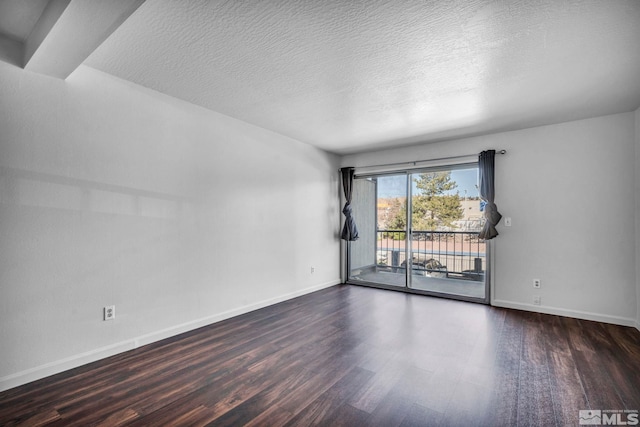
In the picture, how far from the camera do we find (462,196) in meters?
4.70

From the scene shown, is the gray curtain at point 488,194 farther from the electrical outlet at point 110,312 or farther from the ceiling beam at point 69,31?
the electrical outlet at point 110,312

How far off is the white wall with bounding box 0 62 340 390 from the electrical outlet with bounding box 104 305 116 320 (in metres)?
0.04

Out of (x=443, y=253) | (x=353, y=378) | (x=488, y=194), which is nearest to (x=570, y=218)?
(x=488, y=194)

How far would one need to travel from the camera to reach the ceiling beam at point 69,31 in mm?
1625

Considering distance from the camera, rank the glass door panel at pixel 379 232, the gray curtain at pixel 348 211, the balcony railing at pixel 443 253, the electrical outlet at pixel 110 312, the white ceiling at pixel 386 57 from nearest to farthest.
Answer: the white ceiling at pixel 386 57 → the electrical outlet at pixel 110 312 → the balcony railing at pixel 443 253 → the glass door panel at pixel 379 232 → the gray curtain at pixel 348 211

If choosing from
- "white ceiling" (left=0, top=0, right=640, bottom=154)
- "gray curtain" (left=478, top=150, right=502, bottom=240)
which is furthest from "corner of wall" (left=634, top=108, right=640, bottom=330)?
"gray curtain" (left=478, top=150, right=502, bottom=240)

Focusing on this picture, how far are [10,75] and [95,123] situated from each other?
1.85 ft

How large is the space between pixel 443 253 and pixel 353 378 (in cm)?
355

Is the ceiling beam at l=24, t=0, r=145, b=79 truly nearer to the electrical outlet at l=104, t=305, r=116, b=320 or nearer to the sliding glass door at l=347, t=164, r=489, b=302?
→ the electrical outlet at l=104, t=305, r=116, b=320

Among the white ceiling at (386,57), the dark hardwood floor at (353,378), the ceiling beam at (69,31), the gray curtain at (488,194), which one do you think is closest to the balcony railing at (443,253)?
the gray curtain at (488,194)

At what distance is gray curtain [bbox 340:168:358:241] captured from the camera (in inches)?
219

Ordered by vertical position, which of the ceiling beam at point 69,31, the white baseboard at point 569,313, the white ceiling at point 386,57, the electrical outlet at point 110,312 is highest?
the white ceiling at point 386,57

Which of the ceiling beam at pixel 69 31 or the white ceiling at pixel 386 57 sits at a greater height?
the white ceiling at pixel 386 57

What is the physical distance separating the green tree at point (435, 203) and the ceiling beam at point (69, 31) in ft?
14.5
